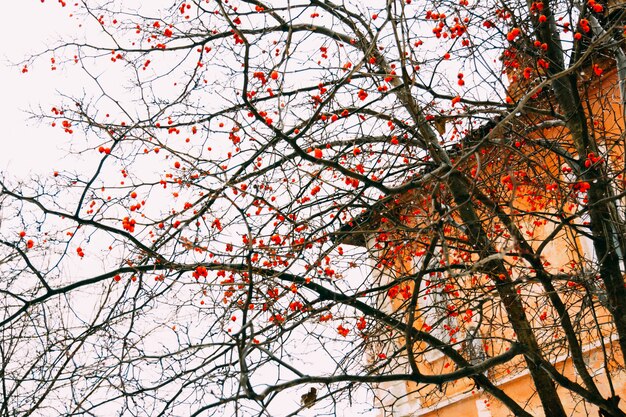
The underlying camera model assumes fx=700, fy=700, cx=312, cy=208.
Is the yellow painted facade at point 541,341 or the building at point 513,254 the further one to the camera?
the yellow painted facade at point 541,341

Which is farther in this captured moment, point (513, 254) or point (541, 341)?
point (541, 341)

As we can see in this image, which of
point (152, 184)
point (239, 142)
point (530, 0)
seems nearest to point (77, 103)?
point (152, 184)

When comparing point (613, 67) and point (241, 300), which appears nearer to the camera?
point (241, 300)

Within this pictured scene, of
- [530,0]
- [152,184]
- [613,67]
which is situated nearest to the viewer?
[530,0]

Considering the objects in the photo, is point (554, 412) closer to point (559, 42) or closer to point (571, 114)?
point (571, 114)

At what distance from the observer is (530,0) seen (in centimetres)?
642

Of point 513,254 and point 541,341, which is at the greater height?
point 541,341

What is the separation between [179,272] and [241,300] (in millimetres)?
618

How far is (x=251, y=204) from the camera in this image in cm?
618

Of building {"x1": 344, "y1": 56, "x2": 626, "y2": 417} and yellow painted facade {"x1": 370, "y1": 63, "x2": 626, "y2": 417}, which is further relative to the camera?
yellow painted facade {"x1": 370, "y1": 63, "x2": 626, "y2": 417}

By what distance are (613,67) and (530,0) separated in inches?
94.8

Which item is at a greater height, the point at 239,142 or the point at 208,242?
the point at 239,142

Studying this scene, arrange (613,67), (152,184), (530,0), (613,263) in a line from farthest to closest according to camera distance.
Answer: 1. (613,67)
2. (152,184)
3. (530,0)
4. (613,263)

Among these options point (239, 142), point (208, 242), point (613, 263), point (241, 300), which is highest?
point (239, 142)
